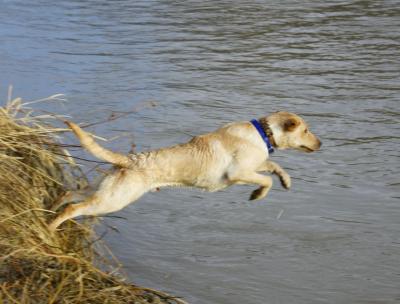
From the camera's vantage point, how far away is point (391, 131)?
10312 mm

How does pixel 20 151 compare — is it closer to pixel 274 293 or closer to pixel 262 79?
pixel 274 293

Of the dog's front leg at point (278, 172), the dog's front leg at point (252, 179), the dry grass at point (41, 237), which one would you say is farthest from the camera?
the dog's front leg at point (278, 172)

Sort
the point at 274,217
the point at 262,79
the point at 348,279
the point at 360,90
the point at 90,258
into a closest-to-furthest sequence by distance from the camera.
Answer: the point at 90,258 → the point at 348,279 → the point at 274,217 → the point at 360,90 → the point at 262,79

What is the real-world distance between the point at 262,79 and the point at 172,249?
17.7ft

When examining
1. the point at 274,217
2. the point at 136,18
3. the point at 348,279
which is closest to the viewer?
the point at 348,279

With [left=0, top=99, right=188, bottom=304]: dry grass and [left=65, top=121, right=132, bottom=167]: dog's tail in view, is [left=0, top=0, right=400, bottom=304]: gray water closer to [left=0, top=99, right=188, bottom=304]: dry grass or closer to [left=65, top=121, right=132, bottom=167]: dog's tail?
[left=0, top=99, right=188, bottom=304]: dry grass

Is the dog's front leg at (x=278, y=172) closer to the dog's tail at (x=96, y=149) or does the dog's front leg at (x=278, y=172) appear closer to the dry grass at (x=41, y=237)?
the dog's tail at (x=96, y=149)

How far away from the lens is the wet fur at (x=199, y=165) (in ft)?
21.8

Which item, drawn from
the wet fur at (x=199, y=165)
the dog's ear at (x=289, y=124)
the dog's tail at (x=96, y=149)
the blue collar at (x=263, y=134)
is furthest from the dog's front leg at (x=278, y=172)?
the dog's tail at (x=96, y=149)

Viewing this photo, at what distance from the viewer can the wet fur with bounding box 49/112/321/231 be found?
6.63m

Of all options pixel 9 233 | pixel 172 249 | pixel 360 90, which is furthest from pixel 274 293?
pixel 360 90

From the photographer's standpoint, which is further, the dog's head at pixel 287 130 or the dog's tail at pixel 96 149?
the dog's head at pixel 287 130

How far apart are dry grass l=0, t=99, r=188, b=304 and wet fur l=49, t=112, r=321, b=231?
258 mm

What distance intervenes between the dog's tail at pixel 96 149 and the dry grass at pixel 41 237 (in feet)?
1.38
